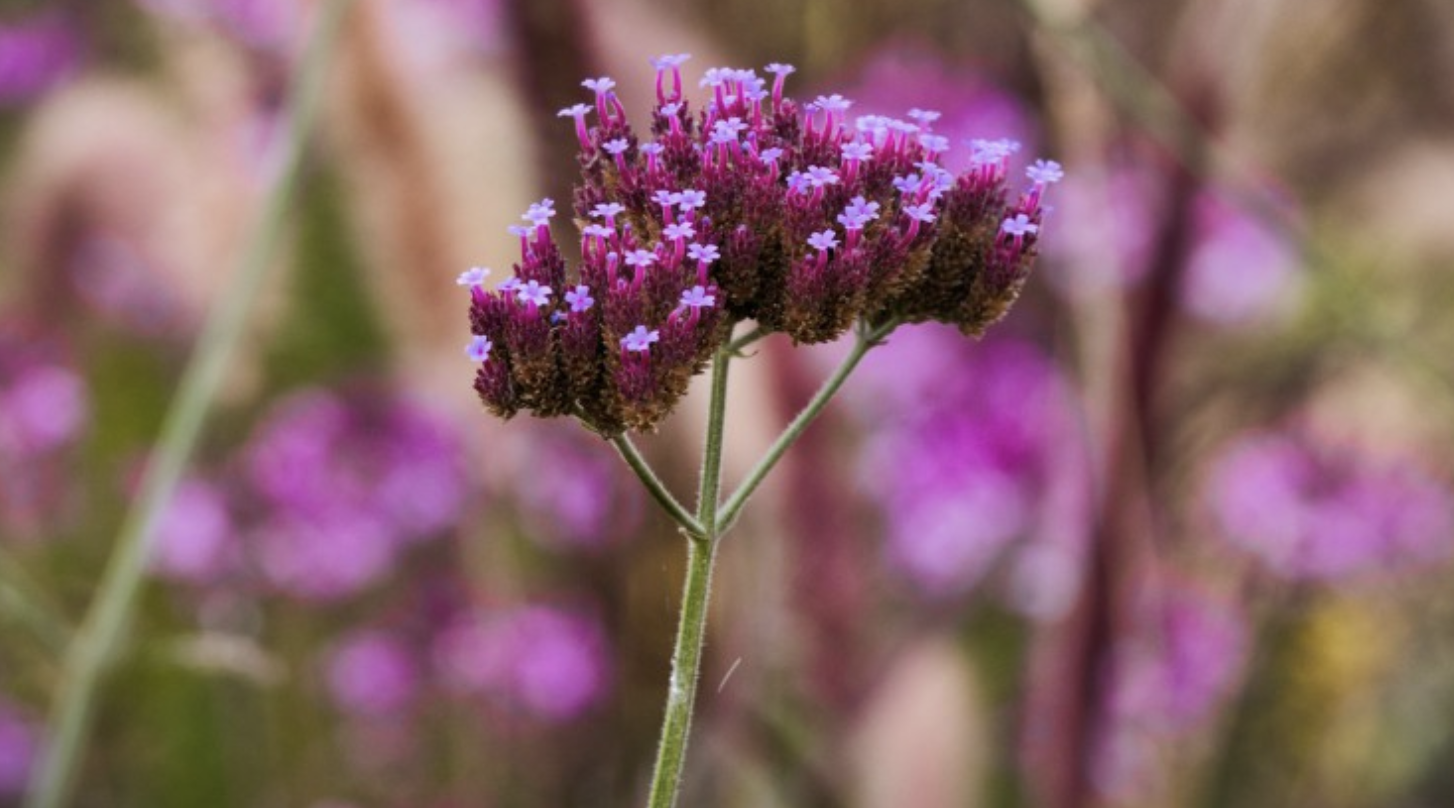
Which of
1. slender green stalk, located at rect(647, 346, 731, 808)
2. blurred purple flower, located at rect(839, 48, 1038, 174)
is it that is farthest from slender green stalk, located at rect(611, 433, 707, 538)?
blurred purple flower, located at rect(839, 48, 1038, 174)

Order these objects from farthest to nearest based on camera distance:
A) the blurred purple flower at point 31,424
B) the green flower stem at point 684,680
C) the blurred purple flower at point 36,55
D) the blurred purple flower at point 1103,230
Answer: the blurred purple flower at point 36,55 → the blurred purple flower at point 31,424 → the blurred purple flower at point 1103,230 → the green flower stem at point 684,680

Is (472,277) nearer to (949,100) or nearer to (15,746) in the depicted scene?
(949,100)

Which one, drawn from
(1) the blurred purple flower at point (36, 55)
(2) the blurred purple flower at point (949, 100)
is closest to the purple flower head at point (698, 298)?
(2) the blurred purple flower at point (949, 100)

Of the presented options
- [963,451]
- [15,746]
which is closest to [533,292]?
[963,451]

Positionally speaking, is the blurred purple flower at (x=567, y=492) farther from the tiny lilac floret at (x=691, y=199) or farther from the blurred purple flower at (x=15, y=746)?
the tiny lilac floret at (x=691, y=199)

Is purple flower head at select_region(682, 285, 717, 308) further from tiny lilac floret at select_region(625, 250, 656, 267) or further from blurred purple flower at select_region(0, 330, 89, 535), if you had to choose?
blurred purple flower at select_region(0, 330, 89, 535)

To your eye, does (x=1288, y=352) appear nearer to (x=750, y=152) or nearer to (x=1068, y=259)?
(x=1068, y=259)
